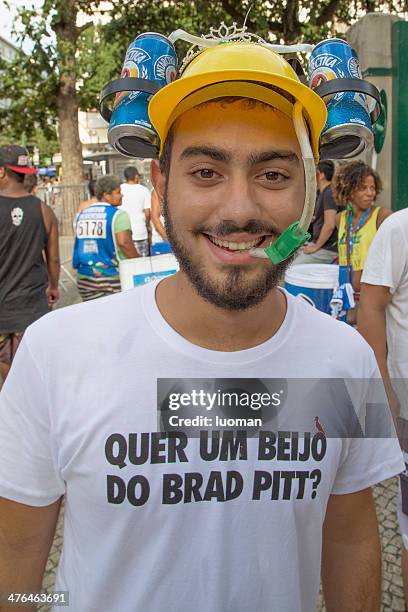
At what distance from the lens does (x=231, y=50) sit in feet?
4.02

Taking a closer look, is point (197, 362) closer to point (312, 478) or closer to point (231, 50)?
point (312, 478)

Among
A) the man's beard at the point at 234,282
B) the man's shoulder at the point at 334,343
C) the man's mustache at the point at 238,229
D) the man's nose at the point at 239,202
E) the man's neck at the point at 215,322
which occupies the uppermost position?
the man's nose at the point at 239,202

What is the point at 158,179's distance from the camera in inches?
58.8

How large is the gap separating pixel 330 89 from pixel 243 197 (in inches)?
15.8

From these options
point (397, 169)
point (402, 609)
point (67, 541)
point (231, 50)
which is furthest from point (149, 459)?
point (397, 169)

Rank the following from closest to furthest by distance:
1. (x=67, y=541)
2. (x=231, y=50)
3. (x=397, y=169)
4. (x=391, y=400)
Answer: (x=231, y=50), (x=67, y=541), (x=391, y=400), (x=397, y=169)

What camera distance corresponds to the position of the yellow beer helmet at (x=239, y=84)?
3.90ft

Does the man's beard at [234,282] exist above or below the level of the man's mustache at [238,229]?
below

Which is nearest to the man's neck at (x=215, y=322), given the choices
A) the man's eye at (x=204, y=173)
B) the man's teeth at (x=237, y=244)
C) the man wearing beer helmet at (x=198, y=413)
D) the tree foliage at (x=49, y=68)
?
the man wearing beer helmet at (x=198, y=413)

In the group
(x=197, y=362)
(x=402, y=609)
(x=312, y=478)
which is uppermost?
(x=197, y=362)

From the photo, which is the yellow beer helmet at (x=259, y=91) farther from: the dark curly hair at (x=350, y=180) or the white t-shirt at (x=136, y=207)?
the white t-shirt at (x=136, y=207)

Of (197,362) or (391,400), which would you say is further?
(391,400)

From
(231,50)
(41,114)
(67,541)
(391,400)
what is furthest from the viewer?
(41,114)

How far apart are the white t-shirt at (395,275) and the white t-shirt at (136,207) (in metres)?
5.83
